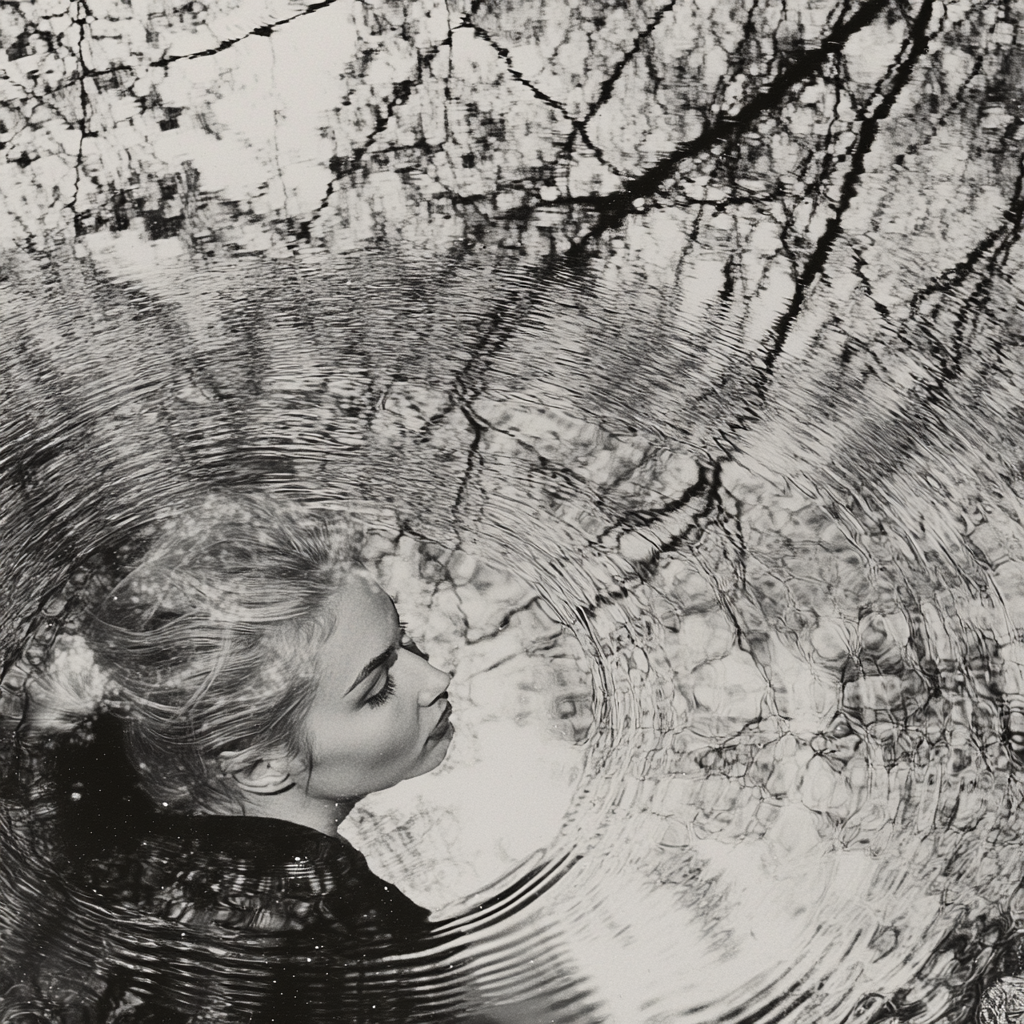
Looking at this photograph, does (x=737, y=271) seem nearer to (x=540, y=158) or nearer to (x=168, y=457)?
(x=540, y=158)

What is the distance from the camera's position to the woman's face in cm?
90

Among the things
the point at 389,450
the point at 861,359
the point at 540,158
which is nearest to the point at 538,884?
the point at 389,450

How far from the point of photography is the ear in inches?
35.1

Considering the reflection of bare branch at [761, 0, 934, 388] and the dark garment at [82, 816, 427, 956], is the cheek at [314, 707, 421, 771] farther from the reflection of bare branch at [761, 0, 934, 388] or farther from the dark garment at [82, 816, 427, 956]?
the reflection of bare branch at [761, 0, 934, 388]

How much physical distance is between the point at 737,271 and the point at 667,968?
0.59 metres

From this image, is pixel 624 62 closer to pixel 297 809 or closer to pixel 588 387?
pixel 588 387

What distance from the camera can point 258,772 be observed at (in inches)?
35.4

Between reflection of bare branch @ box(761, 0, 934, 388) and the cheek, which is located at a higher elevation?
reflection of bare branch @ box(761, 0, 934, 388)

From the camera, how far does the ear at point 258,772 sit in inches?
35.1

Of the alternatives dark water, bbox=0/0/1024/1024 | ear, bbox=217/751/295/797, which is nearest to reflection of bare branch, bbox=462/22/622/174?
dark water, bbox=0/0/1024/1024

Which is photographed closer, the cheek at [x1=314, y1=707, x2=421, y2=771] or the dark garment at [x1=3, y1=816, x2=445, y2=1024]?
the dark garment at [x1=3, y1=816, x2=445, y2=1024]

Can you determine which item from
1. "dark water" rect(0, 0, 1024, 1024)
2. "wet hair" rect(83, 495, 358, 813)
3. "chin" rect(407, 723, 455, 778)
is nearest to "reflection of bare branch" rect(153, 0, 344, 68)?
"dark water" rect(0, 0, 1024, 1024)

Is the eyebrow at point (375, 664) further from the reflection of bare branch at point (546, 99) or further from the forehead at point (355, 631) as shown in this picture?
the reflection of bare branch at point (546, 99)

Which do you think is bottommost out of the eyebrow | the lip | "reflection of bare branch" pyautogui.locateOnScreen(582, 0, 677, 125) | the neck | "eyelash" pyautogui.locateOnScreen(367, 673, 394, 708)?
the neck
